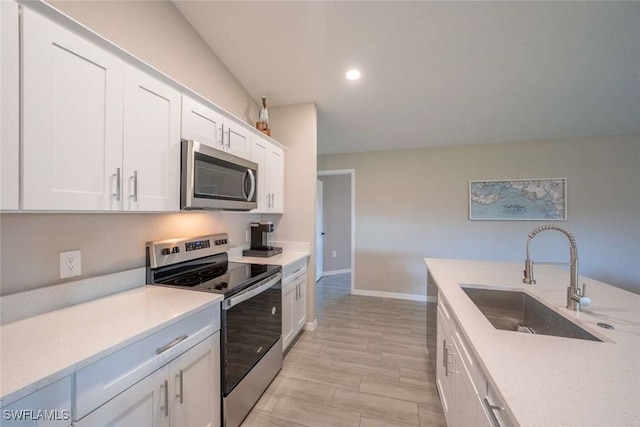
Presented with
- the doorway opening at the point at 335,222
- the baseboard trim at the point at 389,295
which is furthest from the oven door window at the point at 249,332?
the doorway opening at the point at 335,222

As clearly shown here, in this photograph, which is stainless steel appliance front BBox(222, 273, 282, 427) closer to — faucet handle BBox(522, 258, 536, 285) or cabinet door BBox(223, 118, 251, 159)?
cabinet door BBox(223, 118, 251, 159)

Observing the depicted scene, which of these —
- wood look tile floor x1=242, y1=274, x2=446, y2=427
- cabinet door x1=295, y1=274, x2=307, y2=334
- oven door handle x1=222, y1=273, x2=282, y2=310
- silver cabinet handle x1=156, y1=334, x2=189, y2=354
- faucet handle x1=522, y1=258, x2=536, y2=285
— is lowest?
wood look tile floor x1=242, y1=274, x2=446, y2=427

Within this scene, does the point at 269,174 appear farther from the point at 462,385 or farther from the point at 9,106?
the point at 462,385

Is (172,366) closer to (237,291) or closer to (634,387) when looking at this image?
(237,291)

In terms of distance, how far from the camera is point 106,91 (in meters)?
1.06

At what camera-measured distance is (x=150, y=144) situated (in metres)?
1.26

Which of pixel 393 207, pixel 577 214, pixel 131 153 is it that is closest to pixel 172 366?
pixel 131 153

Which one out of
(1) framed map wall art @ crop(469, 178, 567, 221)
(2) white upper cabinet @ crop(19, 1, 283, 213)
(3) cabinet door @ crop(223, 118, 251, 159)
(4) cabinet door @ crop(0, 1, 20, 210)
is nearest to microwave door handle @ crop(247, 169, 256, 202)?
(3) cabinet door @ crop(223, 118, 251, 159)

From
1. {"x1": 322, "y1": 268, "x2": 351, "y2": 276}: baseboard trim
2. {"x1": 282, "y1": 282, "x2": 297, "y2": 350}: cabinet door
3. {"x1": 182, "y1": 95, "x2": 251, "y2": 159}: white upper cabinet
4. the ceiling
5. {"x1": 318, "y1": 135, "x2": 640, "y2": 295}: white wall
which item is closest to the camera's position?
{"x1": 182, "y1": 95, "x2": 251, "y2": 159}: white upper cabinet

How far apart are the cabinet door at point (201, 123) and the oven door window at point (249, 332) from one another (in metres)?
1.13

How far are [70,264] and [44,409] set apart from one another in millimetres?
741

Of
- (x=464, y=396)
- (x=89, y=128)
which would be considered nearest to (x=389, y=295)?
(x=464, y=396)

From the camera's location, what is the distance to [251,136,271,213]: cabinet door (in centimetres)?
221

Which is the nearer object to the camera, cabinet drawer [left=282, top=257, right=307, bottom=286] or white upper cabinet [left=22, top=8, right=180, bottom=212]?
white upper cabinet [left=22, top=8, right=180, bottom=212]
